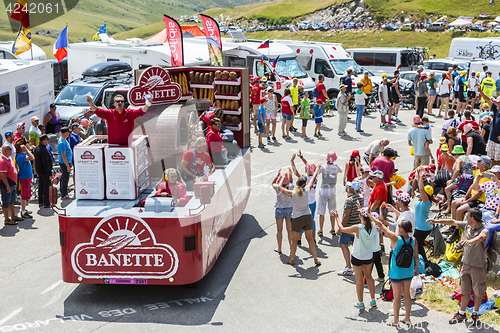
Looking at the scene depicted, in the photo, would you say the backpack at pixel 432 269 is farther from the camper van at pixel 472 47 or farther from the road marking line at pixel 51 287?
the camper van at pixel 472 47

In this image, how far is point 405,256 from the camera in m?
6.60

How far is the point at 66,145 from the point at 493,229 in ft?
30.4

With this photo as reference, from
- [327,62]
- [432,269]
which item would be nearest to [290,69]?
[327,62]

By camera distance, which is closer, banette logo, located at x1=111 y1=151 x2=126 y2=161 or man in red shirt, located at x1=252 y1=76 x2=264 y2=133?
banette logo, located at x1=111 y1=151 x2=126 y2=161

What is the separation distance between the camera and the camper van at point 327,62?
2284 cm

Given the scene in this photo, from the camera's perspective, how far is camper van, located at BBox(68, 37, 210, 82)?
20.7m

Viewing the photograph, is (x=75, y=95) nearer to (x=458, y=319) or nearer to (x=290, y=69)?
(x=290, y=69)

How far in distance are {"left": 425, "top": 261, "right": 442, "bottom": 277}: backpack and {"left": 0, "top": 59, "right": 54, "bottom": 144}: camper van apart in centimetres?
1232

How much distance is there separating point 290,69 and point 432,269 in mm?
15872

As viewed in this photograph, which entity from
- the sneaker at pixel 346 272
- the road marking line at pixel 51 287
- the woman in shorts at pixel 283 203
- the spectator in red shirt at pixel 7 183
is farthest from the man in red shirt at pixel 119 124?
the sneaker at pixel 346 272

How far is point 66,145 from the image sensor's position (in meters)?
12.0

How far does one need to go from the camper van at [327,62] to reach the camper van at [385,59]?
5.36m

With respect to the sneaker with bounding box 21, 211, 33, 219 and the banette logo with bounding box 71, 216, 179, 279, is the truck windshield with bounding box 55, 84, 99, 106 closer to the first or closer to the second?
the sneaker with bounding box 21, 211, 33, 219

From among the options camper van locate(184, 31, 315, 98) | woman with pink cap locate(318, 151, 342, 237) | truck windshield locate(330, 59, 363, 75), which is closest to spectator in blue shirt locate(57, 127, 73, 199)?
woman with pink cap locate(318, 151, 342, 237)
